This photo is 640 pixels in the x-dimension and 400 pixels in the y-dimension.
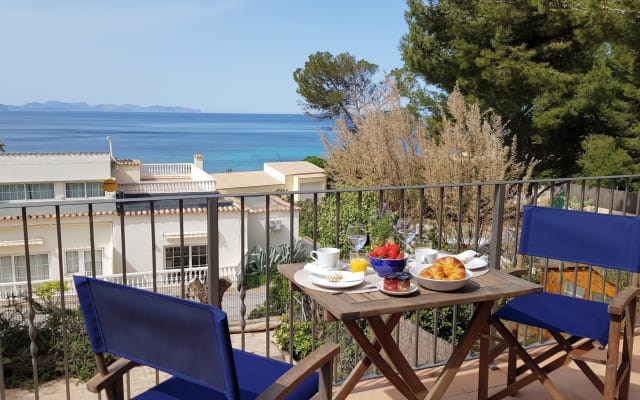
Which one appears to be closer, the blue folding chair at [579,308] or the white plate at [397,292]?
the white plate at [397,292]

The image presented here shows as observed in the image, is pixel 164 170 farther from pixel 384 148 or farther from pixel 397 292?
pixel 397 292

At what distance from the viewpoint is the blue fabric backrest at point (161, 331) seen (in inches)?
53.2

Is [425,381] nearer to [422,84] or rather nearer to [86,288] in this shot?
[86,288]

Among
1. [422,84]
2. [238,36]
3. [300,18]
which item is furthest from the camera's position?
[238,36]

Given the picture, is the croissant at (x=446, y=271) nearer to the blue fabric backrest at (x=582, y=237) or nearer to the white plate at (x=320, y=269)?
the white plate at (x=320, y=269)

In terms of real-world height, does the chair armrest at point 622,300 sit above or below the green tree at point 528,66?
below

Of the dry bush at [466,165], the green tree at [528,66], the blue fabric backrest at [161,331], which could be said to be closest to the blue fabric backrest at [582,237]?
the blue fabric backrest at [161,331]

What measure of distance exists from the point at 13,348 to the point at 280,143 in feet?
223

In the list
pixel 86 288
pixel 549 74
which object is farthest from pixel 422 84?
pixel 86 288

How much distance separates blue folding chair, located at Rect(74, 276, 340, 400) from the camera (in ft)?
4.46

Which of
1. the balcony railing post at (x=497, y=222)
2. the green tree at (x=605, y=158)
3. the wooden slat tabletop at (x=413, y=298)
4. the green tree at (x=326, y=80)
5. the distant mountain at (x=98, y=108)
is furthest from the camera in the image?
the distant mountain at (x=98, y=108)

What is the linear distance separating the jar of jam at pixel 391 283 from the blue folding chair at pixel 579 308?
2.42ft

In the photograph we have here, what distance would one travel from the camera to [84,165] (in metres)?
19.6

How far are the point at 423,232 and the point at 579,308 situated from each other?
4074 mm
